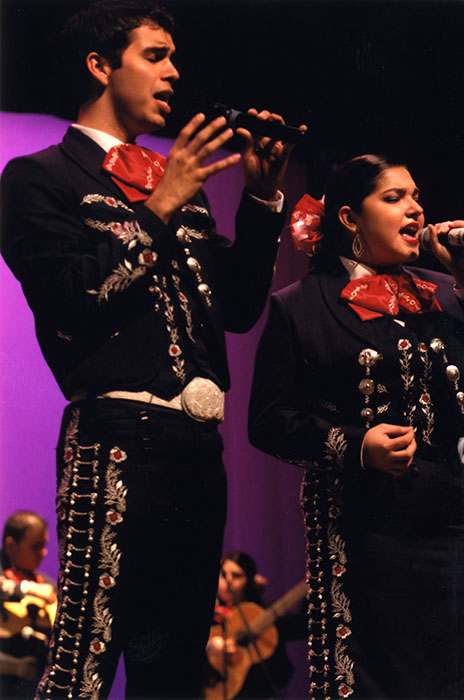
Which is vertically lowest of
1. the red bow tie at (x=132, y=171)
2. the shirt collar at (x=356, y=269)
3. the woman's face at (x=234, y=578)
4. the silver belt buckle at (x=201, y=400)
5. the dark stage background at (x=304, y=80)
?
the woman's face at (x=234, y=578)

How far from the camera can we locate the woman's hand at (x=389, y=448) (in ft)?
6.33

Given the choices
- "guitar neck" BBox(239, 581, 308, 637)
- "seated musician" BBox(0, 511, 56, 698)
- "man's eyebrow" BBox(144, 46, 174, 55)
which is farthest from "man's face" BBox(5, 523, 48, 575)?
"man's eyebrow" BBox(144, 46, 174, 55)

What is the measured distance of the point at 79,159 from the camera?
74.2 inches

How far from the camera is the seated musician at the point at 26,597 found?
3275mm

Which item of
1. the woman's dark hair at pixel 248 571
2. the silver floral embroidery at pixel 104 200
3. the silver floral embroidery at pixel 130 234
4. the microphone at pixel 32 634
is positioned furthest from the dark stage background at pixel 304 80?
the woman's dark hair at pixel 248 571

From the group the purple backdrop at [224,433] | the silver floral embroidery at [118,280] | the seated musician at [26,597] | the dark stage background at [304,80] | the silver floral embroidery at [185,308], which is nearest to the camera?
the silver floral embroidery at [118,280]

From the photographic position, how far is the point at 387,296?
2.16 m

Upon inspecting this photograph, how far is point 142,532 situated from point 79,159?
0.77 meters

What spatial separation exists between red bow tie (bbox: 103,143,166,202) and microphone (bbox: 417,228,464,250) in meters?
0.66

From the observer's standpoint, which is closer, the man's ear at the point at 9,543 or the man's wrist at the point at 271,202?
the man's wrist at the point at 271,202

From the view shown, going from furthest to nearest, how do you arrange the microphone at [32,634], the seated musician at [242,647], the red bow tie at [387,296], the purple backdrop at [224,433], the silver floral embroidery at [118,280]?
1. the seated musician at [242,647]
2. the microphone at [32,634]
3. the purple backdrop at [224,433]
4. the red bow tie at [387,296]
5. the silver floral embroidery at [118,280]

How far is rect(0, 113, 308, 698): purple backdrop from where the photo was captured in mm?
2641

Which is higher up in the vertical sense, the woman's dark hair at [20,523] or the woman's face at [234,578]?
the woman's dark hair at [20,523]

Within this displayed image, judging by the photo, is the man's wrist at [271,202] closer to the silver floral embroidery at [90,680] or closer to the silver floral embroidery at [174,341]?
the silver floral embroidery at [174,341]
